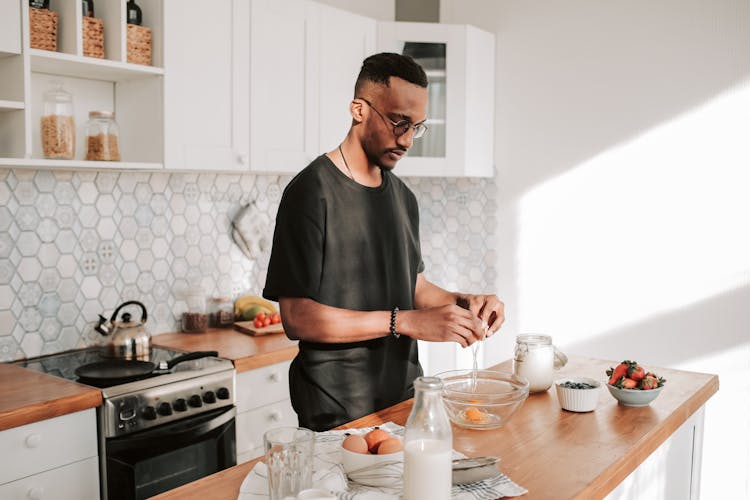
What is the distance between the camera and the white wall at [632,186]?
331cm

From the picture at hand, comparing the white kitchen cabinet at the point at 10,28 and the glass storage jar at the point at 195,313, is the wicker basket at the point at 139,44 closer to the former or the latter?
the white kitchen cabinet at the point at 10,28

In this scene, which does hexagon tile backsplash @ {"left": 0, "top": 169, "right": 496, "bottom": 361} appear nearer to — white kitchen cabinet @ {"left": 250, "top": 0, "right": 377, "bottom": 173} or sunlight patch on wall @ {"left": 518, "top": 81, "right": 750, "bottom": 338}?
white kitchen cabinet @ {"left": 250, "top": 0, "right": 377, "bottom": 173}

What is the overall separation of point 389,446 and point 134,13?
2054 mm

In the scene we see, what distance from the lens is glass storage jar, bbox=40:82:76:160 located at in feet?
8.29

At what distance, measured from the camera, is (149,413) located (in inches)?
93.4

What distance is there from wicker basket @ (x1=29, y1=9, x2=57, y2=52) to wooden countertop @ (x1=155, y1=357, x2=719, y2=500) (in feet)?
5.65

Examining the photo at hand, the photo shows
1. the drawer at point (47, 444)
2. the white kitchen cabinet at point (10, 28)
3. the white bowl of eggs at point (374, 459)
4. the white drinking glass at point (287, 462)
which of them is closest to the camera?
the white drinking glass at point (287, 462)

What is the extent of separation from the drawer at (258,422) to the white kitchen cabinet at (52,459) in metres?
0.62

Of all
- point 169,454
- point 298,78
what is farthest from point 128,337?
Result: point 298,78

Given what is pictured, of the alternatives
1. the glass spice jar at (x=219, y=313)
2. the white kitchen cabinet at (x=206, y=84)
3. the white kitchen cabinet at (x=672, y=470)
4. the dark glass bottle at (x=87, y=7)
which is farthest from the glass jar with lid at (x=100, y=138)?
the white kitchen cabinet at (x=672, y=470)

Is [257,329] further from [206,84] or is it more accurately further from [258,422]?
[206,84]

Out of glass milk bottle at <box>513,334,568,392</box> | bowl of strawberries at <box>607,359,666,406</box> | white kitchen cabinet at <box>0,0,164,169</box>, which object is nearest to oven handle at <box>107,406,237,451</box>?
white kitchen cabinet at <box>0,0,164,169</box>

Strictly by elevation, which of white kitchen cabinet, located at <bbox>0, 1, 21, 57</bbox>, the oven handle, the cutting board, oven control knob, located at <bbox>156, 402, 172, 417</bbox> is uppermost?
white kitchen cabinet, located at <bbox>0, 1, 21, 57</bbox>

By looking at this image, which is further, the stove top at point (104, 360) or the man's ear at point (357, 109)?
the stove top at point (104, 360)
